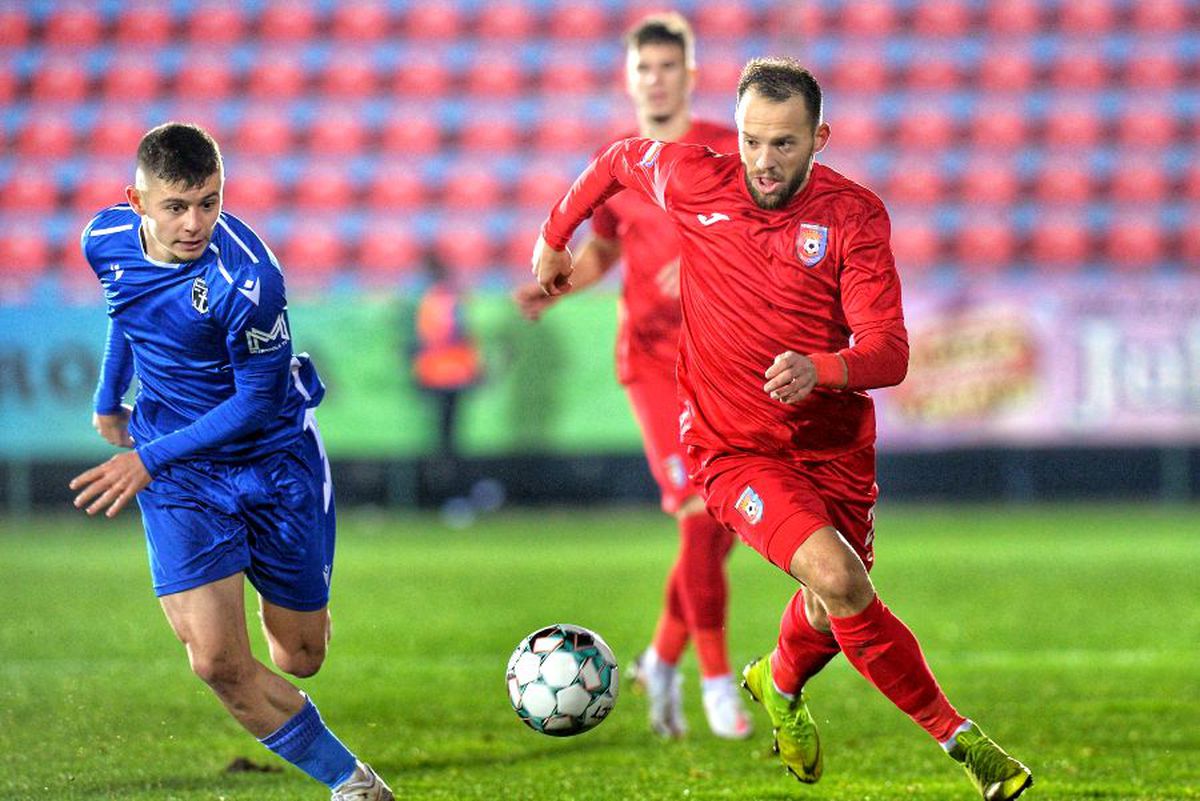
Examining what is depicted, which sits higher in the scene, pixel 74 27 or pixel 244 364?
pixel 74 27

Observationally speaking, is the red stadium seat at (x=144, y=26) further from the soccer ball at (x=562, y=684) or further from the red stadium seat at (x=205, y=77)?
the soccer ball at (x=562, y=684)

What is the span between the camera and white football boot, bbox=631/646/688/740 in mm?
6262

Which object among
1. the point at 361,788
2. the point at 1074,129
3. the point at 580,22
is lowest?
the point at 361,788

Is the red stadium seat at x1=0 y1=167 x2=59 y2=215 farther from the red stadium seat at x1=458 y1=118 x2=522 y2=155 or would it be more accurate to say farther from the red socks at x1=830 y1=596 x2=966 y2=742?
the red socks at x1=830 y1=596 x2=966 y2=742

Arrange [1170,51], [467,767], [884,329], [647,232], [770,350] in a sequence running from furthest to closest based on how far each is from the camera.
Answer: [1170,51]
[647,232]
[467,767]
[770,350]
[884,329]

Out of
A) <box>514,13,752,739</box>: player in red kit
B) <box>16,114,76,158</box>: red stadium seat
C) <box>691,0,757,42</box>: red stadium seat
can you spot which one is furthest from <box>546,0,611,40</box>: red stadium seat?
<box>514,13,752,739</box>: player in red kit

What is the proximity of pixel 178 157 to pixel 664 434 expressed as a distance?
2.53 metres

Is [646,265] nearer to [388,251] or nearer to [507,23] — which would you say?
[388,251]

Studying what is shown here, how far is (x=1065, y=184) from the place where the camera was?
17719mm

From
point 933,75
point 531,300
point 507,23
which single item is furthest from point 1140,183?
point 531,300

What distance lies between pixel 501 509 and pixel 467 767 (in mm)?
8720

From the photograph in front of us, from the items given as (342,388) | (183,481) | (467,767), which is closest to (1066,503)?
(342,388)

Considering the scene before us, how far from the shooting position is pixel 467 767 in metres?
5.56

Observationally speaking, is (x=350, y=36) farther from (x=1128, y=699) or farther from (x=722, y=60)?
(x=1128, y=699)
